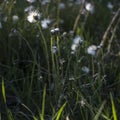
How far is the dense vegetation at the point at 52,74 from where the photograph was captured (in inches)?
64.1

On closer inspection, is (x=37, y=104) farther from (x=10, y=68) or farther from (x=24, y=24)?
(x=24, y=24)

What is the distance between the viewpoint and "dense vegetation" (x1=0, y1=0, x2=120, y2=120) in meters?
1.63

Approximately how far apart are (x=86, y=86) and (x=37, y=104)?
0.22 m

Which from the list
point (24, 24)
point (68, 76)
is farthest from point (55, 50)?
point (24, 24)

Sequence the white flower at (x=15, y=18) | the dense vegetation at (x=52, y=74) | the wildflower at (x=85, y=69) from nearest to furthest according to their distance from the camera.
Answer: the dense vegetation at (x=52, y=74) → the wildflower at (x=85, y=69) → the white flower at (x=15, y=18)

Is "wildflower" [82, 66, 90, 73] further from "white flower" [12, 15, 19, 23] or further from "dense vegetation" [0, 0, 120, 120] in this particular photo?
"white flower" [12, 15, 19, 23]

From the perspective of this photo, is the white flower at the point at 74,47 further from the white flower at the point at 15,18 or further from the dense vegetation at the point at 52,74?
the white flower at the point at 15,18

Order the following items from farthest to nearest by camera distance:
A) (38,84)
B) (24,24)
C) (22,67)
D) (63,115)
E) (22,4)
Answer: (22,4) < (24,24) < (22,67) < (38,84) < (63,115)

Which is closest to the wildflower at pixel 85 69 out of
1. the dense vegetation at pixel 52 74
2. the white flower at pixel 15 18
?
the dense vegetation at pixel 52 74

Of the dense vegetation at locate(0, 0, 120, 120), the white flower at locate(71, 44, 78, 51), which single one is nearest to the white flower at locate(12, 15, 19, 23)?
the dense vegetation at locate(0, 0, 120, 120)

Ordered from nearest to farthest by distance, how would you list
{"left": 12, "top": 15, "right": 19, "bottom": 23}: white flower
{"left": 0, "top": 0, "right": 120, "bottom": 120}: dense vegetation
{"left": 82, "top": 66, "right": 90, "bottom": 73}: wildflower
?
1. {"left": 0, "top": 0, "right": 120, "bottom": 120}: dense vegetation
2. {"left": 82, "top": 66, "right": 90, "bottom": 73}: wildflower
3. {"left": 12, "top": 15, "right": 19, "bottom": 23}: white flower

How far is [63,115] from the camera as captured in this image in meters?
1.58

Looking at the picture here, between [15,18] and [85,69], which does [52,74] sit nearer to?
[85,69]

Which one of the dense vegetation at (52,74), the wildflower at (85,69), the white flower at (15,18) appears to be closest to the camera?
the dense vegetation at (52,74)
